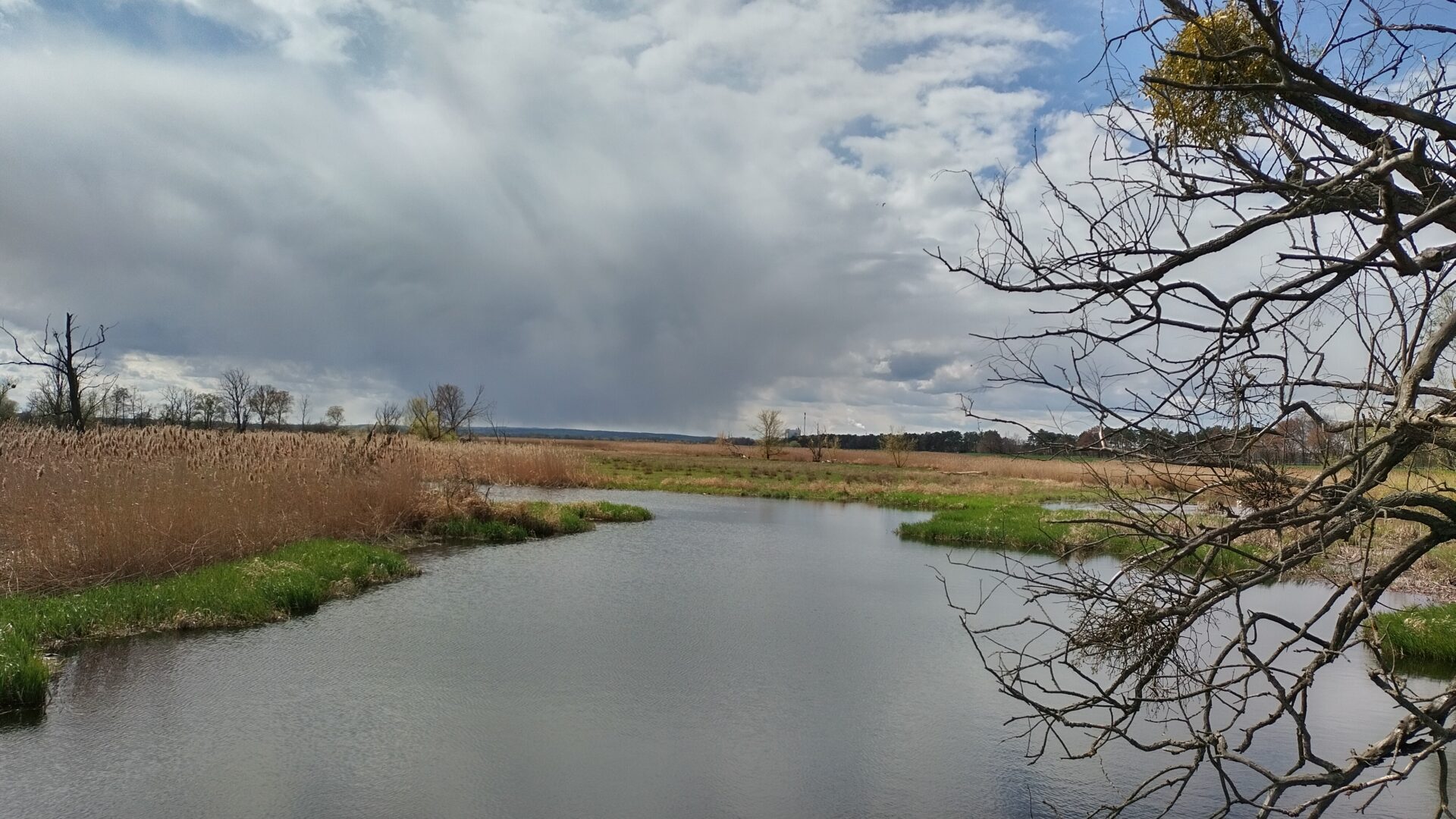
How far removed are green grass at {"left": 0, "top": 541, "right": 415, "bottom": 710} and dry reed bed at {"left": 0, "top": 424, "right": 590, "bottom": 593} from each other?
536 mm

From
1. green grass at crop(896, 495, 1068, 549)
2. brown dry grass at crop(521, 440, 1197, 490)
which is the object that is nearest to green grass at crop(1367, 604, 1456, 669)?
green grass at crop(896, 495, 1068, 549)

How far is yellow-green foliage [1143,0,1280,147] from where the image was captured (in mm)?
3799

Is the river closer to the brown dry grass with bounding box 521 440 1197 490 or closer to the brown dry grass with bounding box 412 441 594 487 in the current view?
the brown dry grass with bounding box 412 441 594 487

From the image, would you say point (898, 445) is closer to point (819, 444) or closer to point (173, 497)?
point (819, 444)

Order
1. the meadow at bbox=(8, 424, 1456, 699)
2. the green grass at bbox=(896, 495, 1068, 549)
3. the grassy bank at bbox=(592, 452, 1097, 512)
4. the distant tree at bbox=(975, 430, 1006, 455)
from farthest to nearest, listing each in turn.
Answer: the grassy bank at bbox=(592, 452, 1097, 512)
the green grass at bbox=(896, 495, 1068, 549)
the meadow at bbox=(8, 424, 1456, 699)
the distant tree at bbox=(975, 430, 1006, 455)

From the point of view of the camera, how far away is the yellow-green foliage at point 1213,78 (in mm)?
3799

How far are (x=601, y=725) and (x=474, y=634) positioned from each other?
3.73 m

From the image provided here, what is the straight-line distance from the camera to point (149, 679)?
8508 millimetres

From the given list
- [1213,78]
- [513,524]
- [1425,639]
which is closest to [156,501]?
[513,524]

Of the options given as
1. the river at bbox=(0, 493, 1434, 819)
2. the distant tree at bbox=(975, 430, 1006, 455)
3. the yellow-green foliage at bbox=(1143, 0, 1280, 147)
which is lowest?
the river at bbox=(0, 493, 1434, 819)

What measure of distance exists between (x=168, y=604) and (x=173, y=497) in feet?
8.52

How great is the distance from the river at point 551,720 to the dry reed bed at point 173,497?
215 centimetres

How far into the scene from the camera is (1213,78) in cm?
395

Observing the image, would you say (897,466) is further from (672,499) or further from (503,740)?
(503,740)
